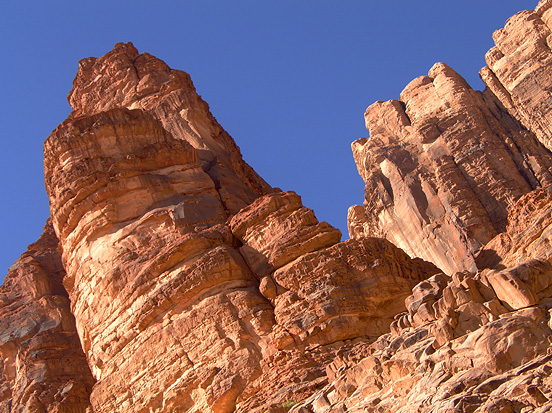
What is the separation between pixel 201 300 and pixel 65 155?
12.7 metres

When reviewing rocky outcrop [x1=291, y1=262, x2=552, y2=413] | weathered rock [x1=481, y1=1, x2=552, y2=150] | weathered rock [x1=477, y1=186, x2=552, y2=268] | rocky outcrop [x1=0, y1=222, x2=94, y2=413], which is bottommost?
rocky outcrop [x1=291, y1=262, x2=552, y2=413]

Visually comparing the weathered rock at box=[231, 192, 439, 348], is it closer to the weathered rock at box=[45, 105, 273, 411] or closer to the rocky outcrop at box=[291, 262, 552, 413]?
the weathered rock at box=[45, 105, 273, 411]

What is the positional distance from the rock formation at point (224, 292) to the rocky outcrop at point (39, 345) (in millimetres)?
79

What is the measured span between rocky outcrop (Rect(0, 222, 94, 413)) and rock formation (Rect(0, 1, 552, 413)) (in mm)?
79

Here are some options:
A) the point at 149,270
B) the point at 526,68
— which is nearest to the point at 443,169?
the point at 526,68

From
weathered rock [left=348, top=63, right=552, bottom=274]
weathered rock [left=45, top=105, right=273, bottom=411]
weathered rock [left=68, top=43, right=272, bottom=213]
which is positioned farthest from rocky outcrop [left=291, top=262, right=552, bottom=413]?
weathered rock [left=348, top=63, right=552, bottom=274]

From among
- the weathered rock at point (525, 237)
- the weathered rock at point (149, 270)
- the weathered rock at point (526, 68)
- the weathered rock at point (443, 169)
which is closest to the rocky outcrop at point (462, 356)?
the weathered rock at point (525, 237)

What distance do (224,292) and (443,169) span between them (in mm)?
32589

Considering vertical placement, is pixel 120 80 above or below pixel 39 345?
above

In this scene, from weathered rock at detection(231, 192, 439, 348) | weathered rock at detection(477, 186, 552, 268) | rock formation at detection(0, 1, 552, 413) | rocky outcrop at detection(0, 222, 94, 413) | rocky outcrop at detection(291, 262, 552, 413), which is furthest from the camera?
rocky outcrop at detection(0, 222, 94, 413)

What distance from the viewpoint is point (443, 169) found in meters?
56.4

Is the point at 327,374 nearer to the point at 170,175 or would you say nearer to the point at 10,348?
the point at 170,175

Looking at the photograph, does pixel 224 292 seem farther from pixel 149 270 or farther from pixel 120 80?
pixel 120 80

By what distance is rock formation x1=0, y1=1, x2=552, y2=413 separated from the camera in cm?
1697
